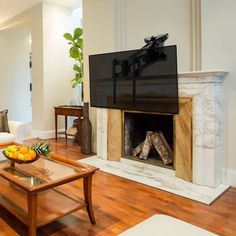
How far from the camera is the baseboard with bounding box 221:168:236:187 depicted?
2.81 meters

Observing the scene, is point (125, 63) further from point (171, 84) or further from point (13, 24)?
point (13, 24)

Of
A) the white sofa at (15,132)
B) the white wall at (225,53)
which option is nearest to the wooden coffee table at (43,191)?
the white sofa at (15,132)

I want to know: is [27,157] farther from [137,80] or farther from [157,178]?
[137,80]

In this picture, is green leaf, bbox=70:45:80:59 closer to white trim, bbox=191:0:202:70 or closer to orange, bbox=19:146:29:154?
white trim, bbox=191:0:202:70

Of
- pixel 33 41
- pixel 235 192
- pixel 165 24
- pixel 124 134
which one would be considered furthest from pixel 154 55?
pixel 33 41

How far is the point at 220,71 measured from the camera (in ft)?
8.62

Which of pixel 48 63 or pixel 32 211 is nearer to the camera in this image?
pixel 32 211

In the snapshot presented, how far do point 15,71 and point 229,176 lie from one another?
6.21 meters

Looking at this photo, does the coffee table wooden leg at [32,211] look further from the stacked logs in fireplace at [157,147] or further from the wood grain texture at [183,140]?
the stacked logs in fireplace at [157,147]

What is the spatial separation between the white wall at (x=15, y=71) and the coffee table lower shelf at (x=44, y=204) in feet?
17.0

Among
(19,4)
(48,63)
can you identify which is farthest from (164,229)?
(19,4)

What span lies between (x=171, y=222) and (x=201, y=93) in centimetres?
180

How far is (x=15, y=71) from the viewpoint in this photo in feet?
23.3

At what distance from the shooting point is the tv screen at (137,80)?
9.67 feet
